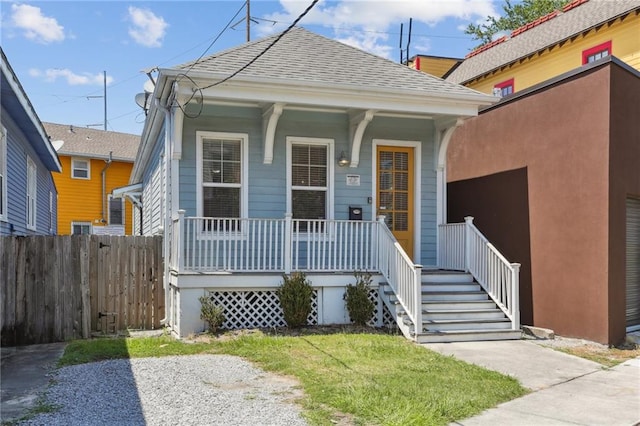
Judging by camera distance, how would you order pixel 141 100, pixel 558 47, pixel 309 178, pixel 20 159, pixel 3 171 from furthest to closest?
pixel 558 47 < pixel 141 100 < pixel 20 159 < pixel 309 178 < pixel 3 171

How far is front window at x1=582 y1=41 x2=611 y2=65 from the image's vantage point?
1312 centimetres

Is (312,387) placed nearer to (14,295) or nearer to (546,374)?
(546,374)

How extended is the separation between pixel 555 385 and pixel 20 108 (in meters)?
8.82

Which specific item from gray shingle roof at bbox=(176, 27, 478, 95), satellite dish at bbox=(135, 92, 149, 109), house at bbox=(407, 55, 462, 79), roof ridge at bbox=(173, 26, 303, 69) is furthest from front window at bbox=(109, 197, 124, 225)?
roof ridge at bbox=(173, 26, 303, 69)

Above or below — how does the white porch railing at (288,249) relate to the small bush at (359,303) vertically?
above

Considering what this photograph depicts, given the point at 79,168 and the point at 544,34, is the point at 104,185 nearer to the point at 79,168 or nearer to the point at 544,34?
the point at 79,168

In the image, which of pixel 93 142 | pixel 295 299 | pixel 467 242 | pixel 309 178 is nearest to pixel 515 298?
pixel 467 242

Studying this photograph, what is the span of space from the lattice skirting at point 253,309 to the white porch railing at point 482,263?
1.71 meters

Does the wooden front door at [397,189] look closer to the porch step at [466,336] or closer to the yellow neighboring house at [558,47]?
the porch step at [466,336]

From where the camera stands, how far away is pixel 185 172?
8.77 metres

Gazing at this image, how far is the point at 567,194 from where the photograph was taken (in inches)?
336

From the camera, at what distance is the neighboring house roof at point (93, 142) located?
2478cm

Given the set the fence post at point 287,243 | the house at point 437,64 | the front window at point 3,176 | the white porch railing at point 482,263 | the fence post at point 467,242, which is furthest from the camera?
the house at point 437,64

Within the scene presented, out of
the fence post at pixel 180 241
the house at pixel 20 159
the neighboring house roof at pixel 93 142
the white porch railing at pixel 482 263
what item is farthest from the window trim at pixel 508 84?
the neighboring house roof at pixel 93 142
